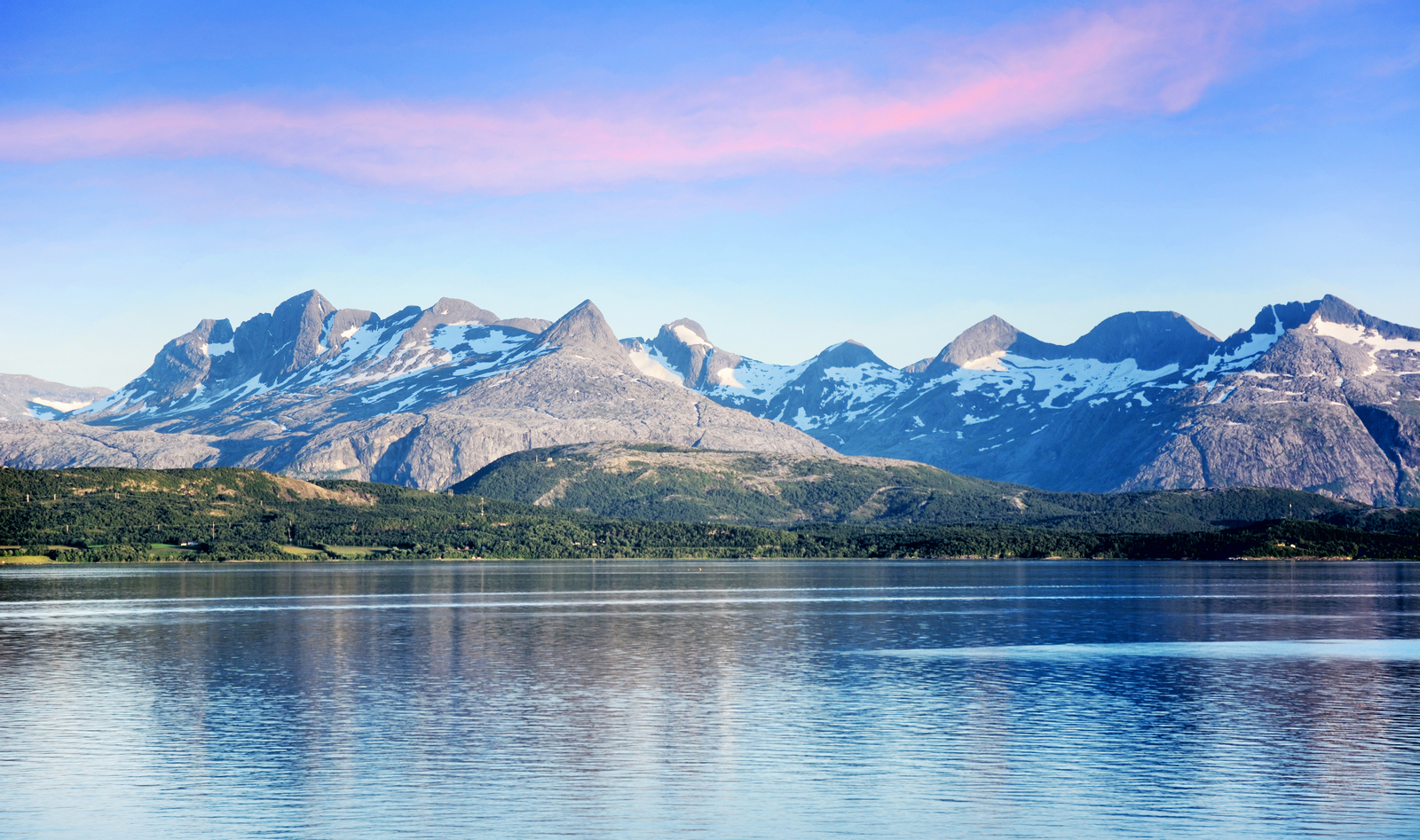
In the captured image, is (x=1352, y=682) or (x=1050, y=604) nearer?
(x=1352, y=682)

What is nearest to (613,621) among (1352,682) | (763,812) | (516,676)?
(516,676)

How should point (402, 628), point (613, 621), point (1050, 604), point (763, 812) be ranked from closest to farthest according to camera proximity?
point (763, 812) < point (402, 628) < point (613, 621) < point (1050, 604)

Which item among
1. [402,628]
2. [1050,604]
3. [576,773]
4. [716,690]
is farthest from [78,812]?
[1050,604]

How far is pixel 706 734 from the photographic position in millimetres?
66938

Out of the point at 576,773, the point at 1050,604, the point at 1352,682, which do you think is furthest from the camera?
the point at 1050,604

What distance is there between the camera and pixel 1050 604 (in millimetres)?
192375

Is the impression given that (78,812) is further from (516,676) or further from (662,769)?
(516,676)

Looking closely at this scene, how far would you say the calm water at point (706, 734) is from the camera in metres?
48.2

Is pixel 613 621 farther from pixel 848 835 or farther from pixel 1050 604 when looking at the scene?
pixel 848 835

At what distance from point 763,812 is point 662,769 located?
32.2 ft

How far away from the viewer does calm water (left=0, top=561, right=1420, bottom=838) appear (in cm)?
4819

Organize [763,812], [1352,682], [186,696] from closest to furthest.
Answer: [763,812] < [186,696] < [1352,682]

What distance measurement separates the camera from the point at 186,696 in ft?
272

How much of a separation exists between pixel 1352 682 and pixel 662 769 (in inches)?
2291
